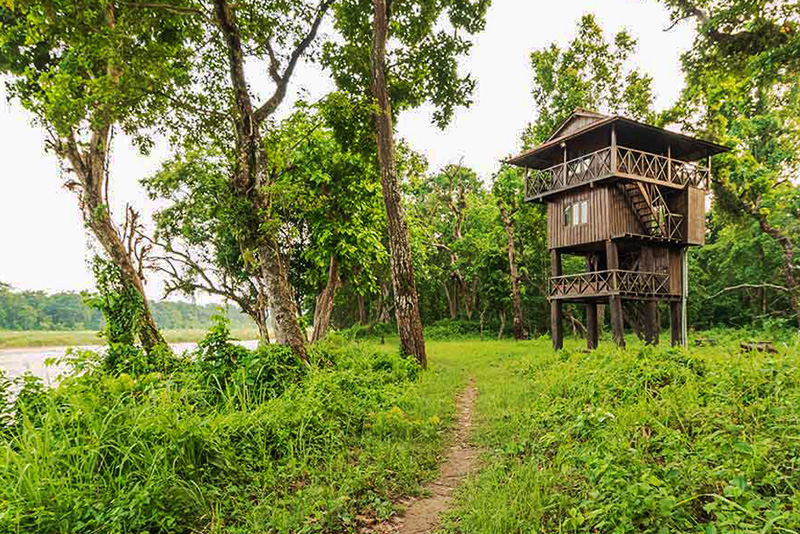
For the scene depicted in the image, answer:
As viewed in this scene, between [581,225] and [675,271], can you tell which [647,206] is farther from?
[675,271]

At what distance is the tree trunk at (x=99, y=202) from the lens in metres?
10.7

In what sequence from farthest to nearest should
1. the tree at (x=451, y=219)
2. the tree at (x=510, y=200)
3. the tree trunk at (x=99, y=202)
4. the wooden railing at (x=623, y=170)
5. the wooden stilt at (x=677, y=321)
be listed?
the tree at (x=451, y=219) → the tree at (x=510, y=200) → the wooden stilt at (x=677, y=321) → the wooden railing at (x=623, y=170) → the tree trunk at (x=99, y=202)

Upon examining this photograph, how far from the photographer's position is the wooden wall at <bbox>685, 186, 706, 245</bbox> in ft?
51.3

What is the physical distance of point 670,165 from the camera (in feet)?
50.9

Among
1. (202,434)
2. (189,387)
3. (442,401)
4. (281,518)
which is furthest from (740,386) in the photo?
A: (189,387)

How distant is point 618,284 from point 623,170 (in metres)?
4.31

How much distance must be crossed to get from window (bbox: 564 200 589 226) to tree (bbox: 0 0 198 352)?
14666 mm

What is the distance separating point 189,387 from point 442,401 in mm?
4517

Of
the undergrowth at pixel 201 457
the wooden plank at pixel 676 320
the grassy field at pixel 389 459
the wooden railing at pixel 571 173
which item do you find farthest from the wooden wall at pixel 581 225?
the undergrowth at pixel 201 457

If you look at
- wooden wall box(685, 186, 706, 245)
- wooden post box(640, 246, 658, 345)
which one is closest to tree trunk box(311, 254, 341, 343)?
wooden post box(640, 246, 658, 345)

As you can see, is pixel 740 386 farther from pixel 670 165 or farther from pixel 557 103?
pixel 557 103

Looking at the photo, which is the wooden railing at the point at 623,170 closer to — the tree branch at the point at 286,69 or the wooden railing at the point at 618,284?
the wooden railing at the point at 618,284

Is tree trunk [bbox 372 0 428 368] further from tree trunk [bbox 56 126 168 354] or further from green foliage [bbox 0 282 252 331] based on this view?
green foliage [bbox 0 282 252 331]

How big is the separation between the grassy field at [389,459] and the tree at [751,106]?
7.64 meters
